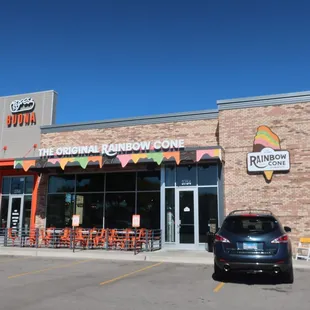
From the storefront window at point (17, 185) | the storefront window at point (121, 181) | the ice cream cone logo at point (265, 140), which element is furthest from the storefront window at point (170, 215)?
the storefront window at point (17, 185)

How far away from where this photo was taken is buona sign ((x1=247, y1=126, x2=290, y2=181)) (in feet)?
52.2

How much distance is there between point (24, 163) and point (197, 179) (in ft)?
27.3

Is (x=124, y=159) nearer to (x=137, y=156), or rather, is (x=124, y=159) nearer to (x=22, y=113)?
(x=137, y=156)

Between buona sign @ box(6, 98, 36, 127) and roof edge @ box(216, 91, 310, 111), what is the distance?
1135 cm

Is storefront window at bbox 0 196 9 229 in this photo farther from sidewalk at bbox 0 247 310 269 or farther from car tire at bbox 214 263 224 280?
car tire at bbox 214 263 224 280

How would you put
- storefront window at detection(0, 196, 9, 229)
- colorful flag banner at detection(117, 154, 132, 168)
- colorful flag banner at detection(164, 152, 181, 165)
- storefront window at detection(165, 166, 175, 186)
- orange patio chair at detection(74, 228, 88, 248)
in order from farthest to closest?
storefront window at detection(0, 196, 9, 229) → storefront window at detection(165, 166, 175, 186) → colorful flag banner at detection(117, 154, 132, 168) → orange patio chair at detection(74, 228, 88, 248) → colorful flag banner at detection(164, 152, 181, 165)

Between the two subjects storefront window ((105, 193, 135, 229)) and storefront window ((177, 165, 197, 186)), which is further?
storefront window ((105, 193, 135, 229))

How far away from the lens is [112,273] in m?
10.7

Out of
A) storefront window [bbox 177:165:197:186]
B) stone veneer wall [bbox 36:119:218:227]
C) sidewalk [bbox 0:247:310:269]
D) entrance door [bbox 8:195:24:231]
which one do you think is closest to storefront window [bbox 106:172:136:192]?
stone veneer wall [bbox 36:119:218:227]

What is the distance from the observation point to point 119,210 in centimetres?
1905

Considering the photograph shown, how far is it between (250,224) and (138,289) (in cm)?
299

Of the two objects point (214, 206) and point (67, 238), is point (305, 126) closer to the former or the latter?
point (214, 206)

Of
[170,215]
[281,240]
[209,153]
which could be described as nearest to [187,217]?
[170,215]

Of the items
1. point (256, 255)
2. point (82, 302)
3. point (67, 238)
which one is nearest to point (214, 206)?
point (67, 238)
